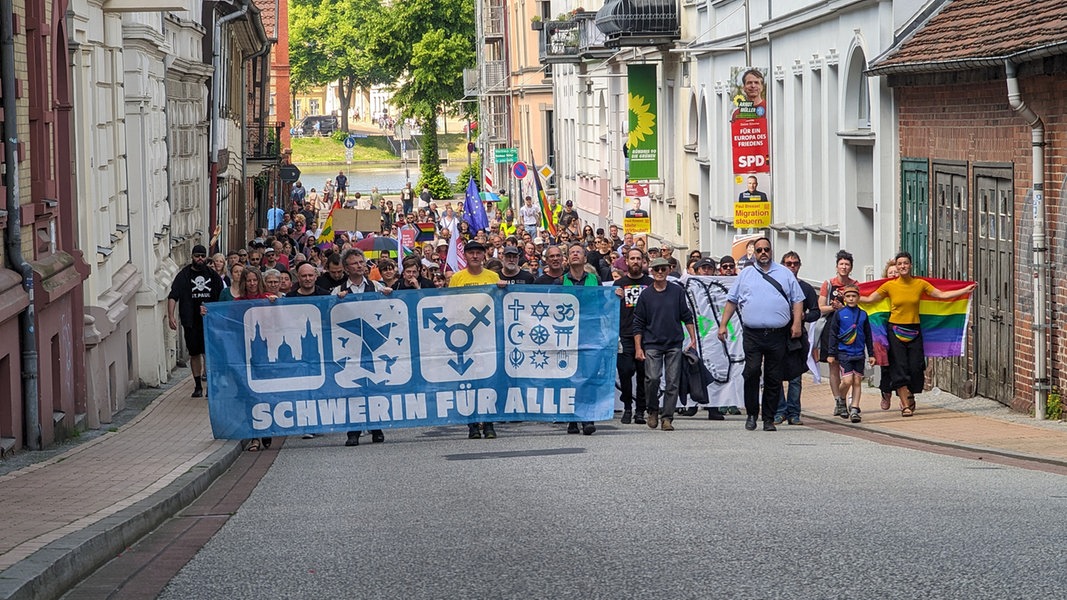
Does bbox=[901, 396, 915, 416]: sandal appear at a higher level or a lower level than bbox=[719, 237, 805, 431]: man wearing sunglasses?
lower

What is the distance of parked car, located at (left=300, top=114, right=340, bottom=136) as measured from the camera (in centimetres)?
15748

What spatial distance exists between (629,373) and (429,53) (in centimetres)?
7613

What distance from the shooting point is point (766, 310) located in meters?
16.4

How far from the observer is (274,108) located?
94812mm

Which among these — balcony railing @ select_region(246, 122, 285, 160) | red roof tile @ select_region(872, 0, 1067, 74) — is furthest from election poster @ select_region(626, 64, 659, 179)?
red roof tile @ select_region(872, 0, 1067, 74)

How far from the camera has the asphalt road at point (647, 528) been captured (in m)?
8.18

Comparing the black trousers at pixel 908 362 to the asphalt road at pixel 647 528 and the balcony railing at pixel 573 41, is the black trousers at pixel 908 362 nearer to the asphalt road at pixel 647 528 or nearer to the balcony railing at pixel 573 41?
the asphalt road at pixel 647 528

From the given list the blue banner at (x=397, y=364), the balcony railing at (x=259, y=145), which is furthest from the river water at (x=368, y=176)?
the blue banner at (x=397, y=364)

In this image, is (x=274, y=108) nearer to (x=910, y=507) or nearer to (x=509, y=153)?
(x=509, y=153)

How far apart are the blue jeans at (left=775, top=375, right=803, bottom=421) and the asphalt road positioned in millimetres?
2611

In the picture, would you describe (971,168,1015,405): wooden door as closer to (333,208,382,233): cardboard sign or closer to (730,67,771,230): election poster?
(730,67,771,230): election poster

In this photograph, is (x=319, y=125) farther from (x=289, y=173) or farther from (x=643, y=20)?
(x=643, y=20)

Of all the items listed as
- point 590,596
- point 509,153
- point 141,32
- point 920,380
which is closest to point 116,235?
point 141,32

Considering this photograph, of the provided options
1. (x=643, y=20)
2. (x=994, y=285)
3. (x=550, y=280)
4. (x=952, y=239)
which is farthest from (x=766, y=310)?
(x=643, y=20)
